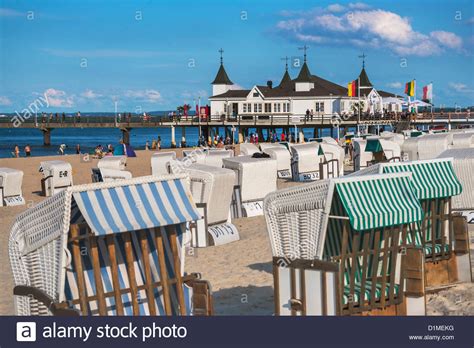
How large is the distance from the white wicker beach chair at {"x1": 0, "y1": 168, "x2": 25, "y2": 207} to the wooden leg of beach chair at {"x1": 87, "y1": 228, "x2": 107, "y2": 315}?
1430 cm

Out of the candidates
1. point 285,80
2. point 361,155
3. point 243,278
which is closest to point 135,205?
point 243,278

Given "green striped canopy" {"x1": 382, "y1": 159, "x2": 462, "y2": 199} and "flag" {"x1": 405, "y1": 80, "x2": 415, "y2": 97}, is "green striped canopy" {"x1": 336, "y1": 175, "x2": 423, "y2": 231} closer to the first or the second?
"green striped canopy" {"x1": 382, "y1": 159, "x2": 462, "y2": 199}

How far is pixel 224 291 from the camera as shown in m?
9.17

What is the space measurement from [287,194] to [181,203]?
3.21 feet

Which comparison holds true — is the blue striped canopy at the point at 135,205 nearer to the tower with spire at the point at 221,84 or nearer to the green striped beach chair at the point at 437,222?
the green striped beach chair at the point at 437,222

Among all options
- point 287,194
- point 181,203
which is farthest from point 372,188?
point 181,203

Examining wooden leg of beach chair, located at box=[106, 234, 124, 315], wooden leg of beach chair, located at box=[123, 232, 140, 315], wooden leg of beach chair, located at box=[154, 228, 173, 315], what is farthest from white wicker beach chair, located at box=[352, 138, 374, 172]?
wooden leg of beach chair, located at box=[106, 234, 124, 315]

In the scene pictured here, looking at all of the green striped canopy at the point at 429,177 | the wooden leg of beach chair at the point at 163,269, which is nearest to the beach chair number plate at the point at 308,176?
the green striped canopy at the point at 429,177

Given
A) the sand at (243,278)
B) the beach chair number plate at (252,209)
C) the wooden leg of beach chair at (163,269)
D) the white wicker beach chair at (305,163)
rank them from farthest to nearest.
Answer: the white wicker beach chair at (305,163) < the beach chair number plate at (252,209) < the sand at (243,278) < the wooden leg of beach chair at (163,269)

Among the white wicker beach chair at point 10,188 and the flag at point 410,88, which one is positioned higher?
the flag at point 410,88

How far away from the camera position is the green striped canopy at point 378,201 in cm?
659

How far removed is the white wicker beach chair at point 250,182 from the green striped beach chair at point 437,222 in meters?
7.06

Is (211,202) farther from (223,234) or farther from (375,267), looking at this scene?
(375,267)

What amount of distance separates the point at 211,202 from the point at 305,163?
431 inches
